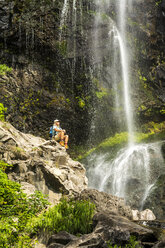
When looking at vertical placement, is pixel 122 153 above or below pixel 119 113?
below

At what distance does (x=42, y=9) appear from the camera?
55.0 feet

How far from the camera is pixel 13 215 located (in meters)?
4.61

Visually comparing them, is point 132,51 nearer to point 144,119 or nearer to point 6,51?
point 144,119

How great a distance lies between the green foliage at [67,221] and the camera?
4.92 meters

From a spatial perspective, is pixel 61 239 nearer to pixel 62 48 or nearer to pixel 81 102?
pixel 81 102

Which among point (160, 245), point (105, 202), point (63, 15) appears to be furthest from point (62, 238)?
point (63, 15)

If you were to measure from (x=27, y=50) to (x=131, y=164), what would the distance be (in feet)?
37.5

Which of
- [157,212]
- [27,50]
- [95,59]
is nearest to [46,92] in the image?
[27,50]

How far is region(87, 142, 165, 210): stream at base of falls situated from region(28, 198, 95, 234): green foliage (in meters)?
4.62

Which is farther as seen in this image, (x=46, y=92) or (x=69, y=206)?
(x=46, y=92)

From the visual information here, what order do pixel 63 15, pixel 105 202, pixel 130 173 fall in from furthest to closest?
1. pixel 63 15
2. pixel 130 173
3. pixel 105 202

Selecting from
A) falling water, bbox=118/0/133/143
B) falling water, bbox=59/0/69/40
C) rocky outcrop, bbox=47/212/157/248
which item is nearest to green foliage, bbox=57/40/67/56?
falling water, bbox=59/0/69/40

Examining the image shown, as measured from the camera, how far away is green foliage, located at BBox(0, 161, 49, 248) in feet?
13.0

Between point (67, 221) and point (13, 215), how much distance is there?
1.21 meters
